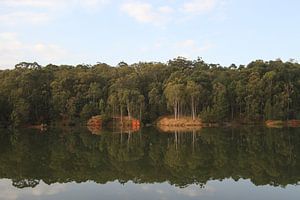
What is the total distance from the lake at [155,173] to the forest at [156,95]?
3232 cm

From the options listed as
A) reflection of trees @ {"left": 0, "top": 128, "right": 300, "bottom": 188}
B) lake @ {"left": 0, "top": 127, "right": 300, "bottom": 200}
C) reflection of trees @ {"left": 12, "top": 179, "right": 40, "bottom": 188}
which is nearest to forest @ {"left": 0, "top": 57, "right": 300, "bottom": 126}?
reflection of trees @ {"left": 0, "top": 128, "right": 300, "bottom": 188}

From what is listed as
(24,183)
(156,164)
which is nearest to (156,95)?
(156,164)

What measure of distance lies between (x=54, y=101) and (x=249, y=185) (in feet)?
172

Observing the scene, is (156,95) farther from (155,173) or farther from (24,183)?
(24,183)

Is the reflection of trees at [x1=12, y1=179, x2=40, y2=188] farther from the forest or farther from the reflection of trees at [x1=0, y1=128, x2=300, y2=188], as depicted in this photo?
the forest

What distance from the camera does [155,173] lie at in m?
19.4

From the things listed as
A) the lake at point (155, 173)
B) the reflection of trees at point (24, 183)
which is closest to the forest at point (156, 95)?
the lake at point (155, 173)

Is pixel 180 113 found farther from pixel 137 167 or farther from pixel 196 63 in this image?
pixel 137 167

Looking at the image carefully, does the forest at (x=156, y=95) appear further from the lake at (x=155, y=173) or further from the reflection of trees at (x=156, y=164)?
the lake at (x=155, y=173)

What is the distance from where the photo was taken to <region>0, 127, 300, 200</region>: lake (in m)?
15.1

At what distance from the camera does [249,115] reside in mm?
62344

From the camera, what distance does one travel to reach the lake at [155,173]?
49.4ft

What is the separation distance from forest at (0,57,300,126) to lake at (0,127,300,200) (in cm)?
3232

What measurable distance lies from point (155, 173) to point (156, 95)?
46.3 meters
